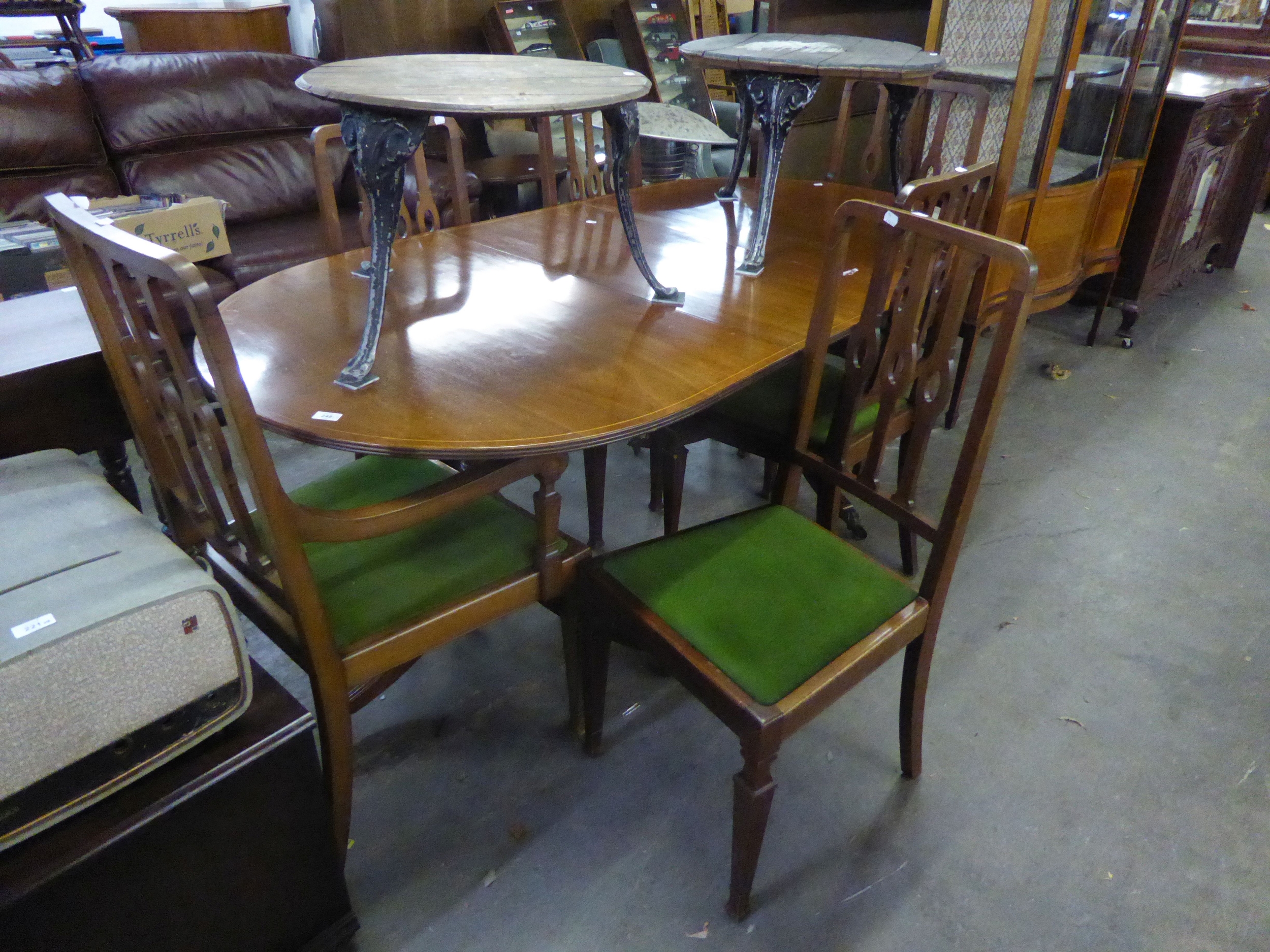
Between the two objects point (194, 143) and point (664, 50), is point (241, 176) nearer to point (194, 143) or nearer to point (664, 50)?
point (194, 143)

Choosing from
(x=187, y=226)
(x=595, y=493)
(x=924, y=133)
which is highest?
(x=924, y=133)

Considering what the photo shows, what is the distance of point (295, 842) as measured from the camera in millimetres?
1053

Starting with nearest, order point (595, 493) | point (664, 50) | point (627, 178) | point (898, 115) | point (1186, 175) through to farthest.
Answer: point (627, 178) < point (595, 493) < point (898, 115) < point (1186, 175) < point (664, 50)

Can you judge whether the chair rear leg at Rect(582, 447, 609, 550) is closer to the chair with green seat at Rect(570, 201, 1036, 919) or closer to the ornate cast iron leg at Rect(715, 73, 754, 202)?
the chair with green seat at Rect(570, 201, 1036, 919)

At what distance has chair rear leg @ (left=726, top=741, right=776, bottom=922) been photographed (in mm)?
1115

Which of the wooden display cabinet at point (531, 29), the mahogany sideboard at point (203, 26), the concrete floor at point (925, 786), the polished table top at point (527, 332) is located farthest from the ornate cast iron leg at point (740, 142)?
the mahogany sideboard at point (203, 26)

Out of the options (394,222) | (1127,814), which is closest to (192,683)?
(394,222)

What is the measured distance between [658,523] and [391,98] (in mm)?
1299

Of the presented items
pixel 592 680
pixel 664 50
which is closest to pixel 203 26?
pixel 664 50

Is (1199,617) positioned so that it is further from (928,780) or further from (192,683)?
(192,683)

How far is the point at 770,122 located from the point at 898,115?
584 millimetres

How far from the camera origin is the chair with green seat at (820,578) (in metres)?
1.12

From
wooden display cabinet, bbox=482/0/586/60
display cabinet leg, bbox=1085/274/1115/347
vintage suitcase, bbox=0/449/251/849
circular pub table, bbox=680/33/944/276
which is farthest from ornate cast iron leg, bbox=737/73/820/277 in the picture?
wooden display cabinet, bbox=482/0/586/60

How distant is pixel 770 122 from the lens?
66.3 inches
